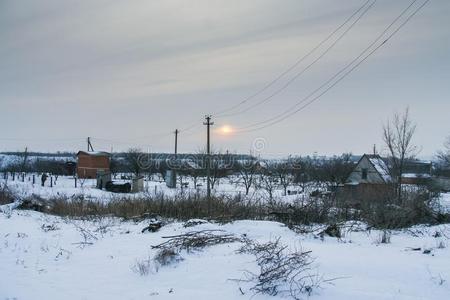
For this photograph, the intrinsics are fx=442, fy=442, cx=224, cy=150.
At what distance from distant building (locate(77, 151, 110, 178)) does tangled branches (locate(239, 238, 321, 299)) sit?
60846 millimetres

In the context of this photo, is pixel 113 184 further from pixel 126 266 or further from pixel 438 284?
pixel 438 284

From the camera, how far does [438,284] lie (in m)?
6.12

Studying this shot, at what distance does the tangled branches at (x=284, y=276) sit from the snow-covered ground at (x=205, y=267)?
0.15 meters

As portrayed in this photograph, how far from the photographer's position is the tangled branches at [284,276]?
627 cm

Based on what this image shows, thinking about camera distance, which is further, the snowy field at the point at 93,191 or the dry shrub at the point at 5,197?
the dry shrub at the point at 5,197

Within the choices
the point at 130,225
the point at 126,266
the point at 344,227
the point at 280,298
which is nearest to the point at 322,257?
the point at 280,298

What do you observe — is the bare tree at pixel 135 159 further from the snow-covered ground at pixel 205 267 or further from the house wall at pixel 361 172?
the snow-covered ground at pixel 205 267

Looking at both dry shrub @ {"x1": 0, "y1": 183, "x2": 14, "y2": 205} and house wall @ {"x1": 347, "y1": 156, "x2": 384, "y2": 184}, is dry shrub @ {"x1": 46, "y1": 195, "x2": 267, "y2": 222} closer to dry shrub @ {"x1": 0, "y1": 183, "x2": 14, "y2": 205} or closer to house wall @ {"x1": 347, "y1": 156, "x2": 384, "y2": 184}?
dry shrub @ {"x1": 0, "y1": 183, "x2": 14, "y2": 205}

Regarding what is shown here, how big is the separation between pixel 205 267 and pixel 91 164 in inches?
2402

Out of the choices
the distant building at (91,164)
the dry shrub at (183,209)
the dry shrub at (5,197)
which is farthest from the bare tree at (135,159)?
the dry shrub at (183,209)

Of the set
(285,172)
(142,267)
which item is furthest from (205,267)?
(285,172)

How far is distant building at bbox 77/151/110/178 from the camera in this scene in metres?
65.3

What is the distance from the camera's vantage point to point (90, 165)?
65.6 meters

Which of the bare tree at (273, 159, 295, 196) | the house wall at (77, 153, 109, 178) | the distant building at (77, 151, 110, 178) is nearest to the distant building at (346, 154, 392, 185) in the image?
the bare tree at (273, 159, 295, 196)
